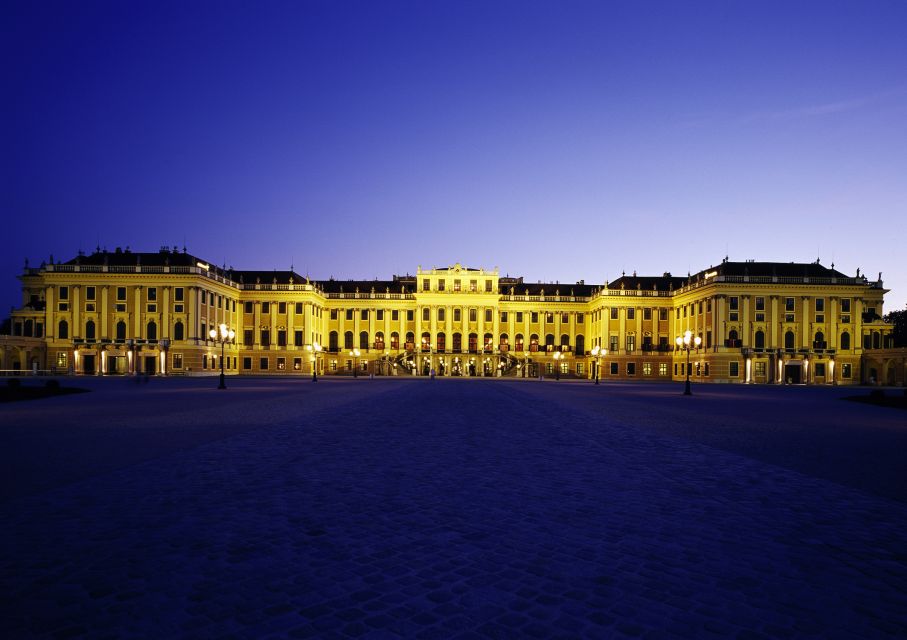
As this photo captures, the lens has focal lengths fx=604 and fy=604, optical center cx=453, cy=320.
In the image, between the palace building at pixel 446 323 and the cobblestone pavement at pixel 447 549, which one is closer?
the cobblestone pavement at pixel 447 549

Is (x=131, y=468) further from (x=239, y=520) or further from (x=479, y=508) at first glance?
(x=479, y=508)

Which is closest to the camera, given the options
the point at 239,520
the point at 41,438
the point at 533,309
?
the point at 239,520

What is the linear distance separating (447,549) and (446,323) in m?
88.9

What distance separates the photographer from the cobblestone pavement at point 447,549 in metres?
4.42

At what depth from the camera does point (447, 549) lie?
5.98 metres

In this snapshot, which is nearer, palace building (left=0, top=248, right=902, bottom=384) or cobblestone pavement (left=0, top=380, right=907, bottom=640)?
cobblestone pavement (left=0, top=380, right=907, bottom=640)

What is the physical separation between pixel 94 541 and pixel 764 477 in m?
9.62

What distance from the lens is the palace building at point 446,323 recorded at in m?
73.3

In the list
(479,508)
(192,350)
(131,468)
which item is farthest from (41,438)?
(192,350)

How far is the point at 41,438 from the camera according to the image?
14.0 metres

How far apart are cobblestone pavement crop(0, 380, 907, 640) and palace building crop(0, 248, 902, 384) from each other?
186 ft

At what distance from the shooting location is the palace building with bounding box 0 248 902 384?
73.3m

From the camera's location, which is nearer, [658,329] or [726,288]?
[726,288]

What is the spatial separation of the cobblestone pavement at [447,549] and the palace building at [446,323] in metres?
56.7
